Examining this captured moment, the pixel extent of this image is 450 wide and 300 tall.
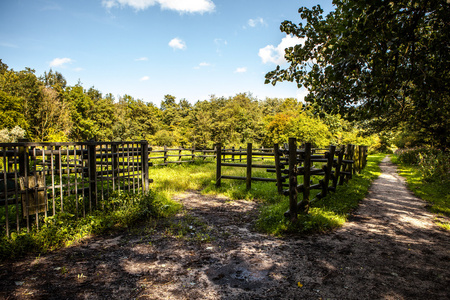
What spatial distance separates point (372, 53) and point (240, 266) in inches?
177

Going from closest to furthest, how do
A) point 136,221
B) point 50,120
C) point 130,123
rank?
point 136,221 → point 50,120 → point 130,123

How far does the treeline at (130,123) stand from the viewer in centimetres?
3658

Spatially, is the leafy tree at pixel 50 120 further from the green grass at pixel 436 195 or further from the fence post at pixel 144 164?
the green grass at pixel 436 195

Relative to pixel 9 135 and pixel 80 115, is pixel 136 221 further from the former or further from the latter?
pixel 80 115

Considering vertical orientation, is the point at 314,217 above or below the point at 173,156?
below

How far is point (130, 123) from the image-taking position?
49.8 meters

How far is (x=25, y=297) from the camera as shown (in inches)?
123

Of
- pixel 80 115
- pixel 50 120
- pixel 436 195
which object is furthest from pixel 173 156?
pixel 80 115

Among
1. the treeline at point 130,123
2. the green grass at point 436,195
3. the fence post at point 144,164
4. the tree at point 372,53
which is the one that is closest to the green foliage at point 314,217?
the green grass at point 436,195

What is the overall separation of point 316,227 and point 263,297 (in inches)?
118

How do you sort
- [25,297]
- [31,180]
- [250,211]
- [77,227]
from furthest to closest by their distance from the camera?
[250,211] < [77,227] < [31,180] < [25,297]

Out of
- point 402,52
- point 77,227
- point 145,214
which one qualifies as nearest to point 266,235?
point 145,214

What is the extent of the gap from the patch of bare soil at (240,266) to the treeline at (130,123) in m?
29.8

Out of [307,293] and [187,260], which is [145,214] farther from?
[307,293]
